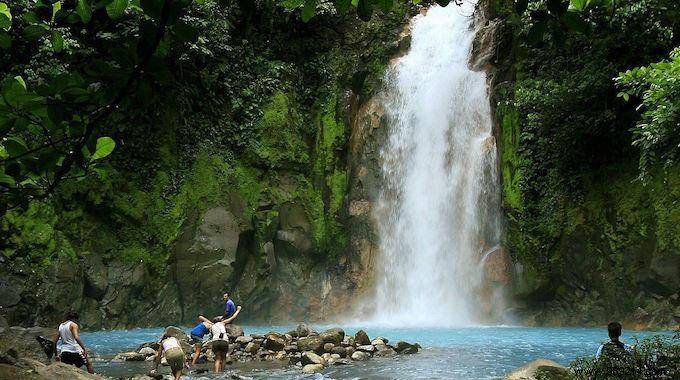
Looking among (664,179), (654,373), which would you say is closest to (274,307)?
(664,179)

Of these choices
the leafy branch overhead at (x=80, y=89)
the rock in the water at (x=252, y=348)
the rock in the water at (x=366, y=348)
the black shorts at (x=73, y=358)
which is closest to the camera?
the leafy branch overhead at (x=80, y=89)

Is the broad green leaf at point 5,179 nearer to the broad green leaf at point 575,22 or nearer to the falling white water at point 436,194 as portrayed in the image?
the broad green leaf at point 575,22

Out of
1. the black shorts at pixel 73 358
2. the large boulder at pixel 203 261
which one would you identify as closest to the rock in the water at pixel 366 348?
the black shorts at pixel 73 358

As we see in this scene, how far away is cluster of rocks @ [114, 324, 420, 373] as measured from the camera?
10.4 metres

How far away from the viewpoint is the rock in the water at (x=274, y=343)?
432 inches

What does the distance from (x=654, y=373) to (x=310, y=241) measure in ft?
47.9

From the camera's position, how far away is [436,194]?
1889 centimetres

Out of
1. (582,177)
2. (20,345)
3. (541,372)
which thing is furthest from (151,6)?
(582,177)

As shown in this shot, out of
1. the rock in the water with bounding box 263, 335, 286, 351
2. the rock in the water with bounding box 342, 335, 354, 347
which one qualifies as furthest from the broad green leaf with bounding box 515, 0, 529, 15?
the rock in the water with bounding box 263, 335, 286, 351

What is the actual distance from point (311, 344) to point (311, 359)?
1112 mm

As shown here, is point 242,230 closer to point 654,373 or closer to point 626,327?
point 626,327

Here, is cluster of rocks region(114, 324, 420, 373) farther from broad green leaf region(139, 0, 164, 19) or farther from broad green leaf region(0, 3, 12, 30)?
broad green leaf region(139, 0, 164, 19)

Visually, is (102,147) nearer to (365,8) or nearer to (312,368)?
(365,8)

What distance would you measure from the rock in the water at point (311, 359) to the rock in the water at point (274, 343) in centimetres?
129
